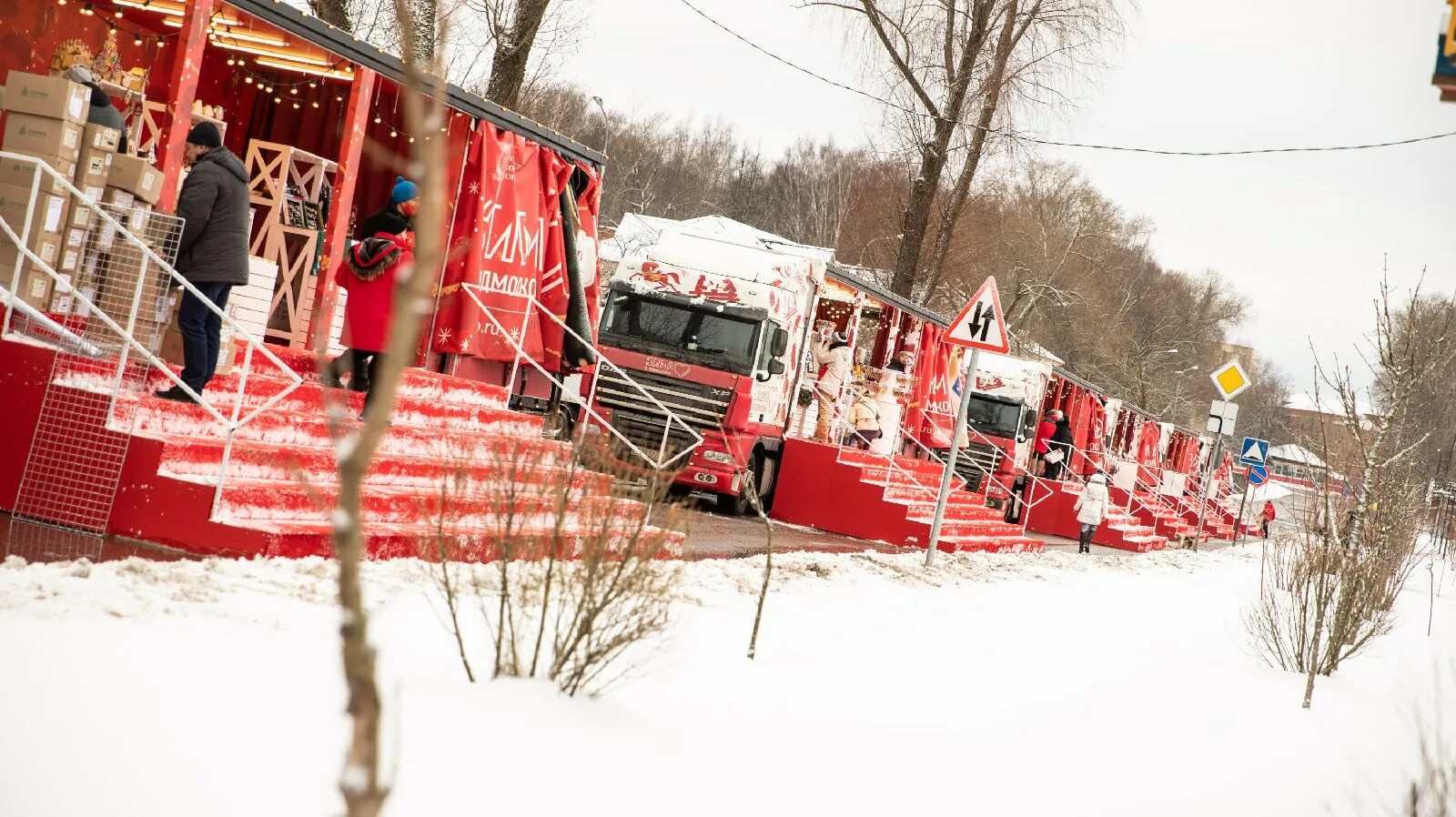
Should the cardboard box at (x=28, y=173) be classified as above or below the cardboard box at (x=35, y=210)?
above

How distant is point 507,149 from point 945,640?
6.22 m

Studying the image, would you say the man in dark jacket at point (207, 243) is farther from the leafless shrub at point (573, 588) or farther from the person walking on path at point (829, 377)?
the person walking on path at point (829, 377)

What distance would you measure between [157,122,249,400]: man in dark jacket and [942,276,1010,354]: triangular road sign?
6929 mm

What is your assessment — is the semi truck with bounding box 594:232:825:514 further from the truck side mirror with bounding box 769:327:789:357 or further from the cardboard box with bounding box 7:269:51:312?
the cardboard box with bounding box 7:269:51:312

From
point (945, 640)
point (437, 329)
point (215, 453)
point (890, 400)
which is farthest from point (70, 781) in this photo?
point (890, 400)

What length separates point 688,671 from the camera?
706 cm

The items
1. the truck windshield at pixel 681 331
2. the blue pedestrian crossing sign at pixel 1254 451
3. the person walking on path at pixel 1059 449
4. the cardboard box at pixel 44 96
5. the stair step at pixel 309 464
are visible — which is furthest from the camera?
the blue pedestrian crossing sign at pixel 1254 451

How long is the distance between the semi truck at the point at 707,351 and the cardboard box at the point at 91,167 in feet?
28.5

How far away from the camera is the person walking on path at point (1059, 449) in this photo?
1147 inches

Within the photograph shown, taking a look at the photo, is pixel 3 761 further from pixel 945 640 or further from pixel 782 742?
pixel 945 640

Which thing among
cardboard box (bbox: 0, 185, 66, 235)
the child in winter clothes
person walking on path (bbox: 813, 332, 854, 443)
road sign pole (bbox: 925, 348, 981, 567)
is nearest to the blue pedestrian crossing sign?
the child in winter clothes

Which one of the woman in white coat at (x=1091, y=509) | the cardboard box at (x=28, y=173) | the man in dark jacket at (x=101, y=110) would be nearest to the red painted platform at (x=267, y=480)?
the cardboard box at (x=28, y=173)

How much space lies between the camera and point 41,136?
25.5ft

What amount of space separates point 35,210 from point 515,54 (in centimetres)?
915
